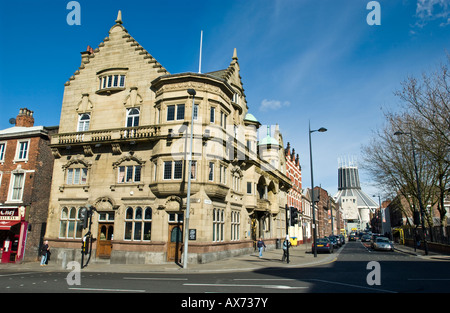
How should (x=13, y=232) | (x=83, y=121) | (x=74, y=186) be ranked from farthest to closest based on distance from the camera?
(x=83, y=121) → (x=13, y=232) → (x=74, y=186)

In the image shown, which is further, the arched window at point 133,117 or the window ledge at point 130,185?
the arched window at point 133,117

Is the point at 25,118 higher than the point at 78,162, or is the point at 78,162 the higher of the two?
the point at 25,118

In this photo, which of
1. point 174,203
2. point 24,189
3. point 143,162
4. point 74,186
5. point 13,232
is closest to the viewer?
point 174,203

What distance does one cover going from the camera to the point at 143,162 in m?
24.2

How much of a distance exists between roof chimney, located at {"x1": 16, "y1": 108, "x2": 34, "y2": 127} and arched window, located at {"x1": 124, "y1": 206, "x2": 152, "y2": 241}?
16.7 meters

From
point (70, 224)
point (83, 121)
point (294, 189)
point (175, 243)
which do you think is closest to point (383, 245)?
point (294, 189)

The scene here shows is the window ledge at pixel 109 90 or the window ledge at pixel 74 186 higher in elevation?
the window ledge at pixel 109 90

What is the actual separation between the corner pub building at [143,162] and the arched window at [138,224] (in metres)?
0.07

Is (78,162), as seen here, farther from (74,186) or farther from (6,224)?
(6,224)

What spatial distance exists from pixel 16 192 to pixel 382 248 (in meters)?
38.6

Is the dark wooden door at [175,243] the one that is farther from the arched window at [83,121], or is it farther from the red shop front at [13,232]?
the red shop front at [13,232]

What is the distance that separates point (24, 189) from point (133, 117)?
1127 cm

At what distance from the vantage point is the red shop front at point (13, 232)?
2489 cm

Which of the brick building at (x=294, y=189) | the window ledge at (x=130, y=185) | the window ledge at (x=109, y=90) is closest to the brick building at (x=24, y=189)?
the window ledge at (x=109, y=90)
